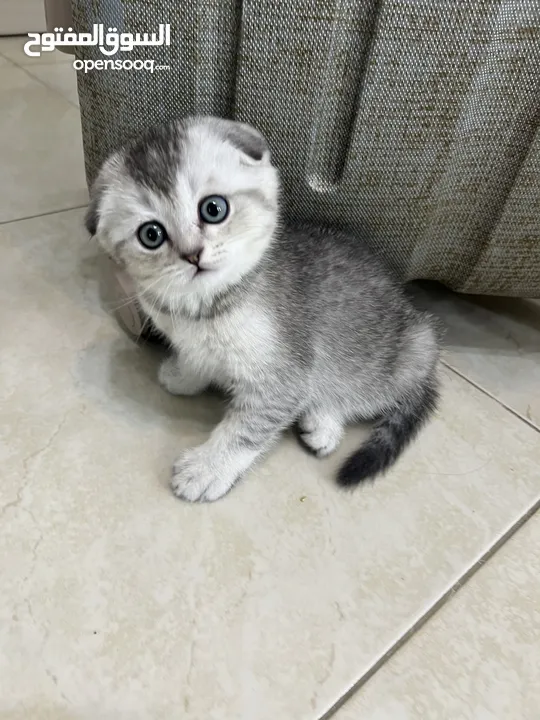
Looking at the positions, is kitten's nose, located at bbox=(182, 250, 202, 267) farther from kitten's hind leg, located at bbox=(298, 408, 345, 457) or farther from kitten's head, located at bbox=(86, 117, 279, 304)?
kitten's hind leg, located at bbox=(298, 408, 345, 457)

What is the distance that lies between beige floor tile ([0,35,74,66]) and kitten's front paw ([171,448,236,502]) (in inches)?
63.6

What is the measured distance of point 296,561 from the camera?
786mm

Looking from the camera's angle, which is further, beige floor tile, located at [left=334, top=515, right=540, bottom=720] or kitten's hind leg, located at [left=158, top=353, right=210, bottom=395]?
kitten's hind leg, located at [left=158, top=353, right=210, bottom=395]

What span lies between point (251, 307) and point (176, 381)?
0.72 ft

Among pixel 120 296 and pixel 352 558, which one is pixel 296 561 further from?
pixel 120 296

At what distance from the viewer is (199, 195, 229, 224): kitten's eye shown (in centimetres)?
72

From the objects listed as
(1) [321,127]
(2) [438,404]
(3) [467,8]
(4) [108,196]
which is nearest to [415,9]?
(3) [467,8]

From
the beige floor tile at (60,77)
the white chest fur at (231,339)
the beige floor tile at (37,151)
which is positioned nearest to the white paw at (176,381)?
the white chest fur at (231,339)

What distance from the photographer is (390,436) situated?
0.93 meters

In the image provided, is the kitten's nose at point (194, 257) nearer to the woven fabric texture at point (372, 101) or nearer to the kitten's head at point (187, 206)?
the kitten's head at point (187, 206)

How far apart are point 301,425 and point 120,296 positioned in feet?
1.42

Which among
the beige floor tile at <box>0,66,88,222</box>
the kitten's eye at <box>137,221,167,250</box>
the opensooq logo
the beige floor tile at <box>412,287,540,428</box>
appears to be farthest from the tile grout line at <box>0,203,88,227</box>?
the beige floor tile at <box>412,287,540,428</box>

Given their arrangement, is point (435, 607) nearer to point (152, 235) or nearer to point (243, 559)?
point (243, 559)

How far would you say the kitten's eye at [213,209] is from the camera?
0.72 m
